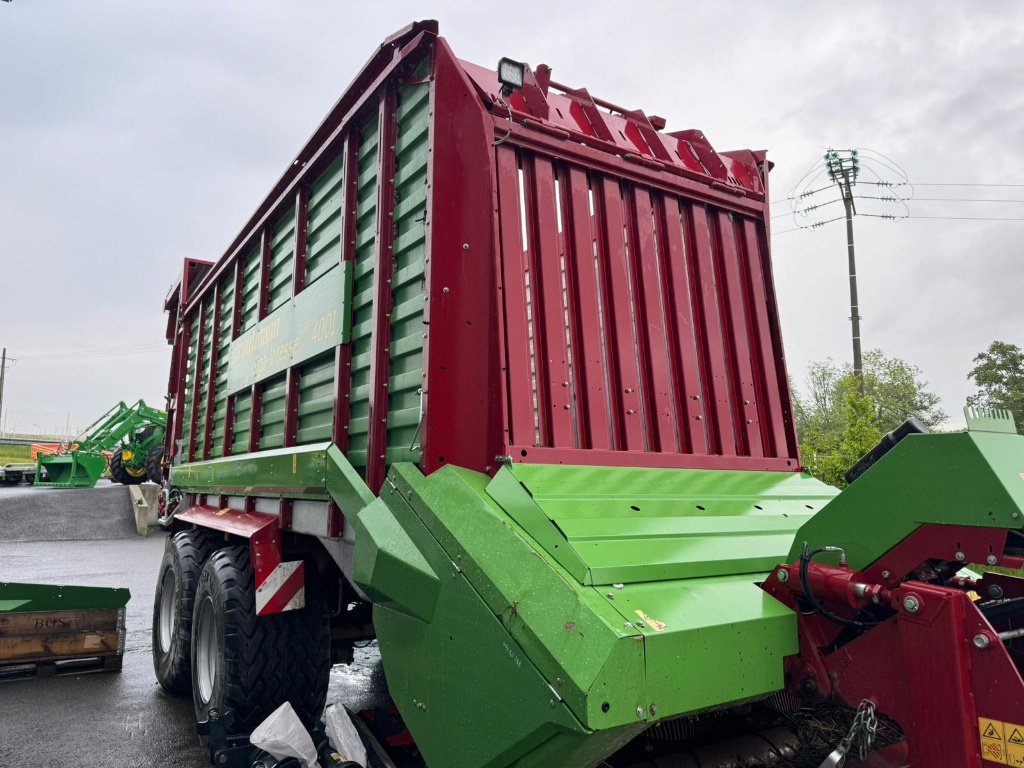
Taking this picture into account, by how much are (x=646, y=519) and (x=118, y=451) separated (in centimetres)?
2312

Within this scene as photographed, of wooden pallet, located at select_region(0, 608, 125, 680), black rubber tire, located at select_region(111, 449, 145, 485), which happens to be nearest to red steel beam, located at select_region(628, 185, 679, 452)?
wooden pallet, located at select_region(0, 608, 125, 680)

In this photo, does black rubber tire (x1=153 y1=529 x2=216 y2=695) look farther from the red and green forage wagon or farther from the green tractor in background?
the green tractor in background

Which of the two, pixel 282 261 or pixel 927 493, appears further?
pixel 282 261

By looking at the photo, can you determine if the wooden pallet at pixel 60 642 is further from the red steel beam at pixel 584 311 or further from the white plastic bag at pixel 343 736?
the red steel beam at pixel 584 311

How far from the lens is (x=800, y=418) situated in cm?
3997

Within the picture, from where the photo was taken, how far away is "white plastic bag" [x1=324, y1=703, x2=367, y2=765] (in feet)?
9.36

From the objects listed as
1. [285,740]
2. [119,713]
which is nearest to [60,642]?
[119,713]

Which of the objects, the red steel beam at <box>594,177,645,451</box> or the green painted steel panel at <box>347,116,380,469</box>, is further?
the green painted steel panel at <box>347,116,380,469</box>

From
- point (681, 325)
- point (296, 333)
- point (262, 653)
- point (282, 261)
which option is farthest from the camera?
point (282, 261)

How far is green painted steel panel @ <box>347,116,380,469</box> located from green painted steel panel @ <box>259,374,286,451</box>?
99 centimetres

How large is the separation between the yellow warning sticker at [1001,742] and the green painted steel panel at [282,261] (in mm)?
3691

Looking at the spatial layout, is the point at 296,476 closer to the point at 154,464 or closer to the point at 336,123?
the point at 336,123

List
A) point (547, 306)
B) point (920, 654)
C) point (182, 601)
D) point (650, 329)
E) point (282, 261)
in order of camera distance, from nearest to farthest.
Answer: point (920, 654) < point (547, 306) < point (650, 329) < point (282, 261) < point (182, 601)

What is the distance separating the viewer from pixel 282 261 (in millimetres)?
4488
